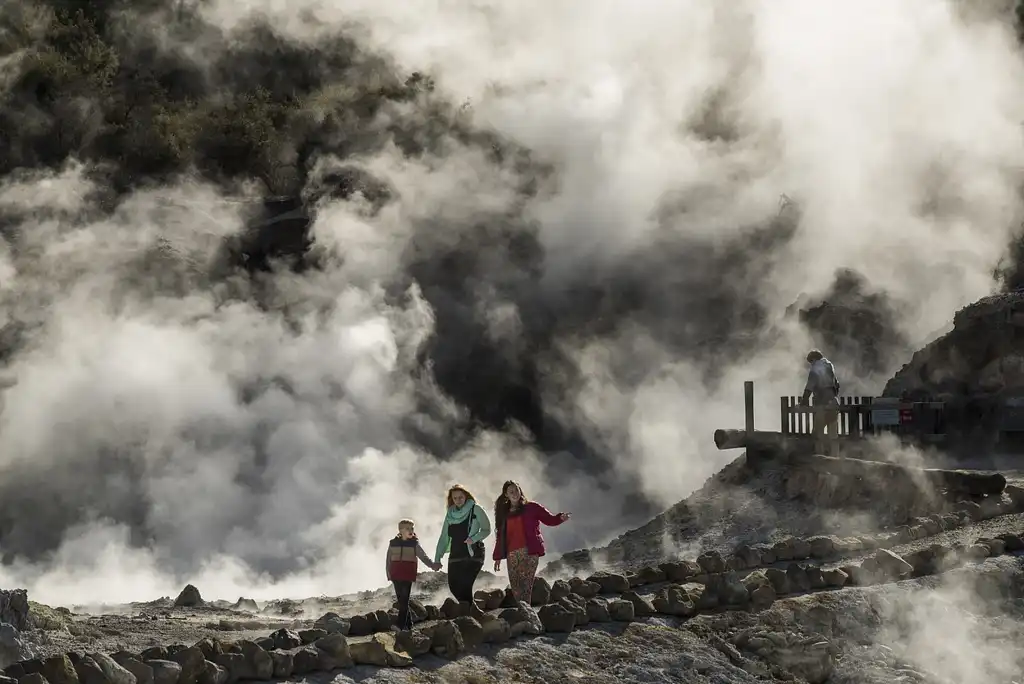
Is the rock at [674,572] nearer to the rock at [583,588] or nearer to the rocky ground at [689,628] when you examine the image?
the rocky ground at [689,628]

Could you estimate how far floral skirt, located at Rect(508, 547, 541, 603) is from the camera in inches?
319

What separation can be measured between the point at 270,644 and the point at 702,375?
1721 cm

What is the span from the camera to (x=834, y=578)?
9.23m

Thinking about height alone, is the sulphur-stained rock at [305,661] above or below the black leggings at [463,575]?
below

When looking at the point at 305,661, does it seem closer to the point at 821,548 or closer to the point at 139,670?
the point at 139,670

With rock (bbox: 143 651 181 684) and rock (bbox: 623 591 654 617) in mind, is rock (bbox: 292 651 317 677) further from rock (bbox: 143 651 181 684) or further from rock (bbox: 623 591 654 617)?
rock (bbox: 623 591 654 617)

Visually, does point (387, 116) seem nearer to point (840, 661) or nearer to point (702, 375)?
point (702, 375)

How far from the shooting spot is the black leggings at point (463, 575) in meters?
7.94

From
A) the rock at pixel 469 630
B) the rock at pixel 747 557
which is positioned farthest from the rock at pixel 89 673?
the rock at pixel 747 557

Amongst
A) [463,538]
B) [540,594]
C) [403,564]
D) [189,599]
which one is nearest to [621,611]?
[540,594]

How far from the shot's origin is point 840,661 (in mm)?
8320

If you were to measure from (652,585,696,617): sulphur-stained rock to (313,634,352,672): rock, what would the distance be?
2.27 m

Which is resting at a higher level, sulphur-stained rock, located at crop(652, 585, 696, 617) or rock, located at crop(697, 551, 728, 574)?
rock, located at crop(697, 551, 728, 574)

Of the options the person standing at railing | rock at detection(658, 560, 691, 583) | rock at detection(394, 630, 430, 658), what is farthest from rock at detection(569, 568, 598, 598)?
the person standing at railing
